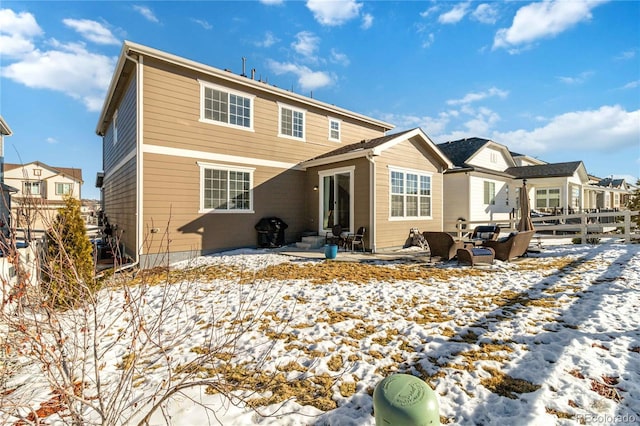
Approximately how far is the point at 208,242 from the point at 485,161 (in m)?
19.1

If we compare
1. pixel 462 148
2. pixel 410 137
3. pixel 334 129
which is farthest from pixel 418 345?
pixel 462 148

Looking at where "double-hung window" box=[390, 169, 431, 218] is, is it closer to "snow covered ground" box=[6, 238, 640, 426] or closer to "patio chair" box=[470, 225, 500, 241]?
"patio chair" box=[470, 225, 500, 241]

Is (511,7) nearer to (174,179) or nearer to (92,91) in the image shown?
(174,179)

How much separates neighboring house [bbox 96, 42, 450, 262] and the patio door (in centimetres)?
4

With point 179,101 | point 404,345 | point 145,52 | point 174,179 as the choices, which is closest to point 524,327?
point 404,345

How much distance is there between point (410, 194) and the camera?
11531 mm

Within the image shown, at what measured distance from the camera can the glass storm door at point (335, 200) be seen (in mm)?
11297

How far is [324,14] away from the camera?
9.80m

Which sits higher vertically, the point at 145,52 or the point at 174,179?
the point at 145,52

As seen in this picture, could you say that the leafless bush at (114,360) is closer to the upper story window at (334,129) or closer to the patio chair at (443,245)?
the patio chair at (443,245)

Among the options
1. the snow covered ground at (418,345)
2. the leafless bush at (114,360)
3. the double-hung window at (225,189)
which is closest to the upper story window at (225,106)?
the double-hung window at (225,189)

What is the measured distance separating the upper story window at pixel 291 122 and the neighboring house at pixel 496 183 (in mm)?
9735

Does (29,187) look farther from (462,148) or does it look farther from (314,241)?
(462,148)

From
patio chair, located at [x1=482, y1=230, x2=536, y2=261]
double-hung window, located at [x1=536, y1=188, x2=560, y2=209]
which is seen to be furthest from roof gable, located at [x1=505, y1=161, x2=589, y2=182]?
patio chair, located at [x1=482, y1=230, x2=536, y2=261]
